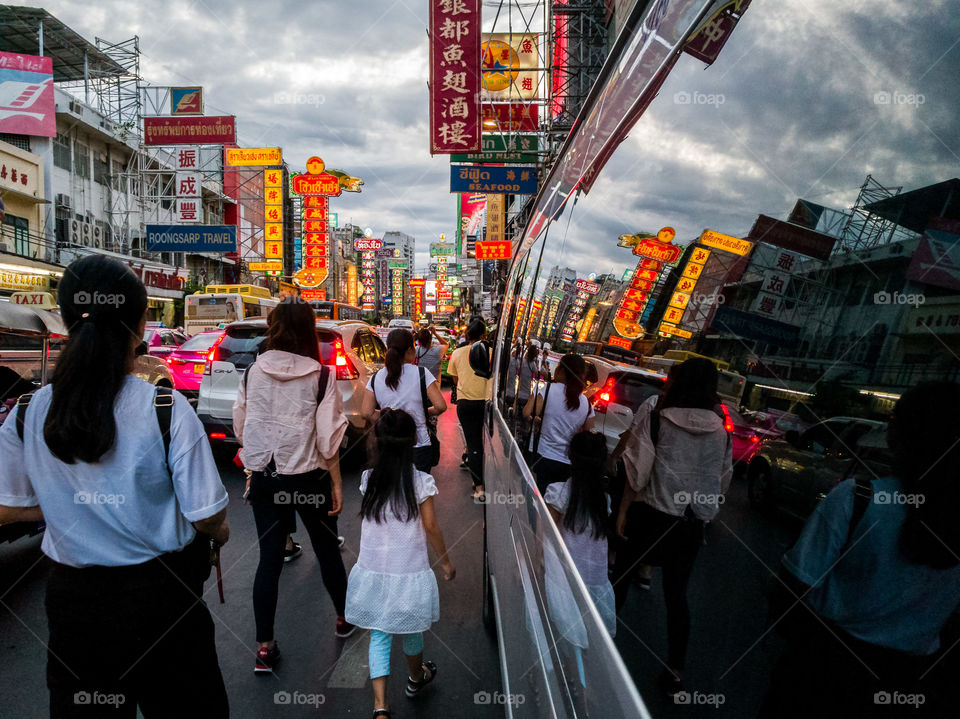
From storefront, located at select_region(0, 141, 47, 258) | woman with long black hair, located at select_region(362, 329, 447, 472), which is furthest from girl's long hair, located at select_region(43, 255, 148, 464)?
storefront, located at select_region(0, 141, 47, 258)

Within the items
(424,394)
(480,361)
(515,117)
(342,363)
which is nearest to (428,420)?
(424,394)

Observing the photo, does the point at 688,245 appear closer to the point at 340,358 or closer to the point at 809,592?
the point at 809,592

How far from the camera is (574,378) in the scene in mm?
1631

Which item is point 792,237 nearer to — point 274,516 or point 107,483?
point 107,483

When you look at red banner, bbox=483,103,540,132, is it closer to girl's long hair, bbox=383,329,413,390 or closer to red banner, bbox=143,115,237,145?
red banner, bbox=143,115,237,145

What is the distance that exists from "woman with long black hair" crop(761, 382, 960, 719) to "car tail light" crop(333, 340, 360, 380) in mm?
5785

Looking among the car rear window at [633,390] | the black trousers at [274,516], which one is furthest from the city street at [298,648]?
the car rear window at [633,390]

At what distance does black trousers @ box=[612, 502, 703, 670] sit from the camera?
0.80 meters

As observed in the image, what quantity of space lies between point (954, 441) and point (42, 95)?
Answer: 102ft

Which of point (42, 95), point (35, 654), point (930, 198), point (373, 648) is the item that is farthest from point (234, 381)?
point (42, 95)

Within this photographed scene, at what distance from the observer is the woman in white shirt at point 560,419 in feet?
4.74

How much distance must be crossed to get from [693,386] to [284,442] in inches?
95.1

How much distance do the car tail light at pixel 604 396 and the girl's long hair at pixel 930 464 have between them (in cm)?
66

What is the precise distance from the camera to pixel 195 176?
2716cm
